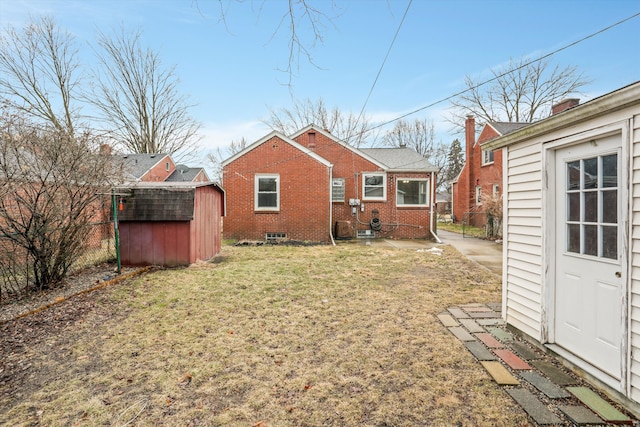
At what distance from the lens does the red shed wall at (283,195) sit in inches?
527

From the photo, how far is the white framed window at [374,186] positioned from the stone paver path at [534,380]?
10619mm

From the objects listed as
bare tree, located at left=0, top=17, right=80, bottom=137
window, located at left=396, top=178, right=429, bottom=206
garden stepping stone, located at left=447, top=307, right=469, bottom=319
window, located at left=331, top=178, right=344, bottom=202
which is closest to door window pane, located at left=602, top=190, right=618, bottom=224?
garden stepping stone, located at left=447, top=307, right=469, bottom=319

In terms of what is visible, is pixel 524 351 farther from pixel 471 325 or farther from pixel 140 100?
pixel 140 100

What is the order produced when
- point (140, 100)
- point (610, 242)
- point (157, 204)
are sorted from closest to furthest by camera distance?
1. point (610, 242)
2. point (157, 204)
3. point (140, 100)

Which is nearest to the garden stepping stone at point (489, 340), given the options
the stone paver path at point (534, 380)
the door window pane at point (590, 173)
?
the stone paver path at point (534, 380)

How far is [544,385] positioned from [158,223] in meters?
8.26

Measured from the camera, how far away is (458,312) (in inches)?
189

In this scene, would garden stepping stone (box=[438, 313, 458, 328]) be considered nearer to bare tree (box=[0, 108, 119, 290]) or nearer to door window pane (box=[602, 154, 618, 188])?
door window pane (box=[602, 154, 618, 188])

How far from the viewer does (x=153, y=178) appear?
2022 cm

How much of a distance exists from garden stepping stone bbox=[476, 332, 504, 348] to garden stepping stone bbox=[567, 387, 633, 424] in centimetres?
91

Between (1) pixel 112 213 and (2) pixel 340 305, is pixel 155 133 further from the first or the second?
(2) pixel 340 305

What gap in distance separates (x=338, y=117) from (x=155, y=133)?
52.1ft

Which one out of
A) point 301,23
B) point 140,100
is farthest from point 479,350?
point 140,100

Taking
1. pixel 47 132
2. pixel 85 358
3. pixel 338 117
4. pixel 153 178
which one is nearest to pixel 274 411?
pixel 85 358
